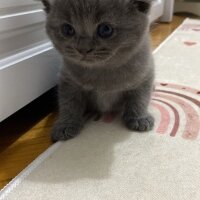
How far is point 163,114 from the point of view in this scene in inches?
41.6

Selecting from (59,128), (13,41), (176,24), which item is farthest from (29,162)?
(176,24)

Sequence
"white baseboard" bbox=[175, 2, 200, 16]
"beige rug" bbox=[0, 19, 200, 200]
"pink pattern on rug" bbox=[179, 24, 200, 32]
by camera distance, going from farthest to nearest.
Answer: "white baseboard" bbox=[175, 2, 200, 16] < "pink pattern on rug" bbox=[179, 24, 200, 32] < "beige rug" bbox=[0, 19, 200, 200]

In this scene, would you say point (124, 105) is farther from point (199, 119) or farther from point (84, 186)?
point (84, 186)

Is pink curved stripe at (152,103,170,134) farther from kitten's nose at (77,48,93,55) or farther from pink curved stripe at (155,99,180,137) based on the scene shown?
kitten's nose at (77,48,93,55)

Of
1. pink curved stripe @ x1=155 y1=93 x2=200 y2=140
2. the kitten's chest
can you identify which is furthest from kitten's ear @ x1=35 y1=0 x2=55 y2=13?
pink curved stripe @ x1=155 y1=93 x2=200 y2=140

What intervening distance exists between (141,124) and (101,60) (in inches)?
9.4

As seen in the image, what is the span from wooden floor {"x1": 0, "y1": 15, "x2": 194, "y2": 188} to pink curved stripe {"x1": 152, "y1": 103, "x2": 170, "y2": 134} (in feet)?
1.03

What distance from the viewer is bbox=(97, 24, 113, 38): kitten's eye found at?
786 mm

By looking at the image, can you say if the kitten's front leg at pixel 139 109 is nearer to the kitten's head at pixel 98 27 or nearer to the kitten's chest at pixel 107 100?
the kitten's chest at pixel 107 100

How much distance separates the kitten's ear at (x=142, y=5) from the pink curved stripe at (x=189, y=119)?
346 mm

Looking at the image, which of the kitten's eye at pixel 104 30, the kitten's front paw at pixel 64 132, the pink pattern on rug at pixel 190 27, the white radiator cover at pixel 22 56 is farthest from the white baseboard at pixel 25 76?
the pink pattern on rug at pixel 190 27

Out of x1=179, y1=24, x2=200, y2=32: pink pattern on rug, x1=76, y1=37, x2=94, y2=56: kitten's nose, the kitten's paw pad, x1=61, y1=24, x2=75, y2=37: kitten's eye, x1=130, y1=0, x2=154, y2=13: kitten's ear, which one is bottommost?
x1=179, y1=24, x2=200, y2=32: pink pattern on rug

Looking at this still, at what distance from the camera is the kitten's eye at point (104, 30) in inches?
30.9

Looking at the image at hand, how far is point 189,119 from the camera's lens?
102 centimetres
